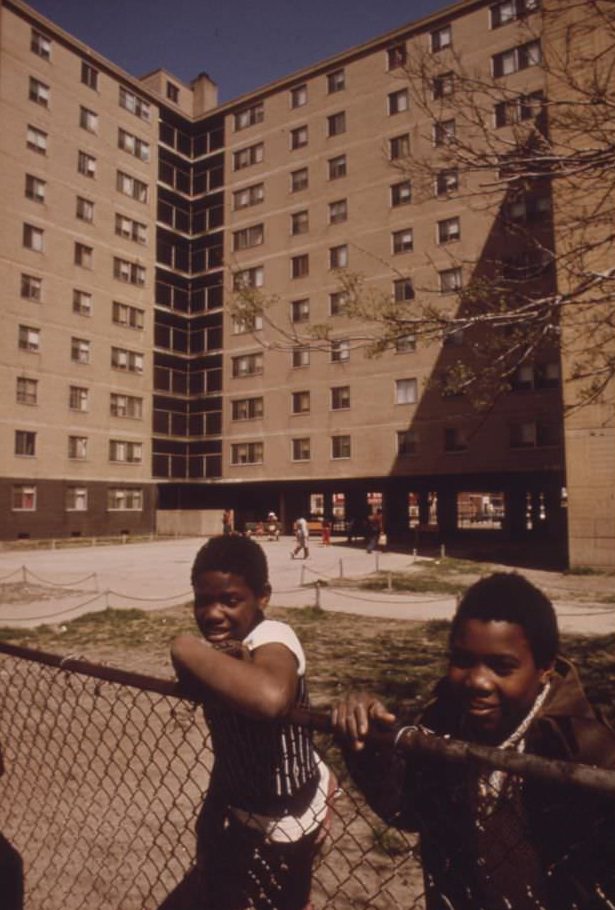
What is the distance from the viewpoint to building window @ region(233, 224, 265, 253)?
4653cm

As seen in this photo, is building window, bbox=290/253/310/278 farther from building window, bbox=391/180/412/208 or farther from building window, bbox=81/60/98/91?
building window, bbox=81/60/98/91

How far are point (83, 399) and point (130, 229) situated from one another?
45.6 ft

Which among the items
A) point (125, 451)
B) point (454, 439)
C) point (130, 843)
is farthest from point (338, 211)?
point (130, 843)

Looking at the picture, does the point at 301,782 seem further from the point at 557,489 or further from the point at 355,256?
the point at 355,256

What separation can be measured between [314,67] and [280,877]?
50488 mm

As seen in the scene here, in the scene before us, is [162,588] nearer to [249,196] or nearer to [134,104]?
[249,196]

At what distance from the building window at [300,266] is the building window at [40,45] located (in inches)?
834

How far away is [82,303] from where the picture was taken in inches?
1673

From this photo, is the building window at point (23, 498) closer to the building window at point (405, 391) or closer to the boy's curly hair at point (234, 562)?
the building window at point (405, 391)

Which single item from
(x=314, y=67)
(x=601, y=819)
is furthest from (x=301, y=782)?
(x=314, y=67)

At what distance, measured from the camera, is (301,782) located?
2.20m

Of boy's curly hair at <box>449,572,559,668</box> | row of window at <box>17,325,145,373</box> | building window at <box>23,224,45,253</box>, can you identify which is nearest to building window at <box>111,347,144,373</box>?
row of window at <box>17,325,145,373</box>

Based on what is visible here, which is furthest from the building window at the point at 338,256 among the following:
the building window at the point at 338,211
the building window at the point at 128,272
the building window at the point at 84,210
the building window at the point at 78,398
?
the building window at the point at 78,398

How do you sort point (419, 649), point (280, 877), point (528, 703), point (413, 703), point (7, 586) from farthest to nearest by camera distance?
point (7, 586) → point (419, 649) → point (413, 703) → point (280, 877) → point (528, 703)
